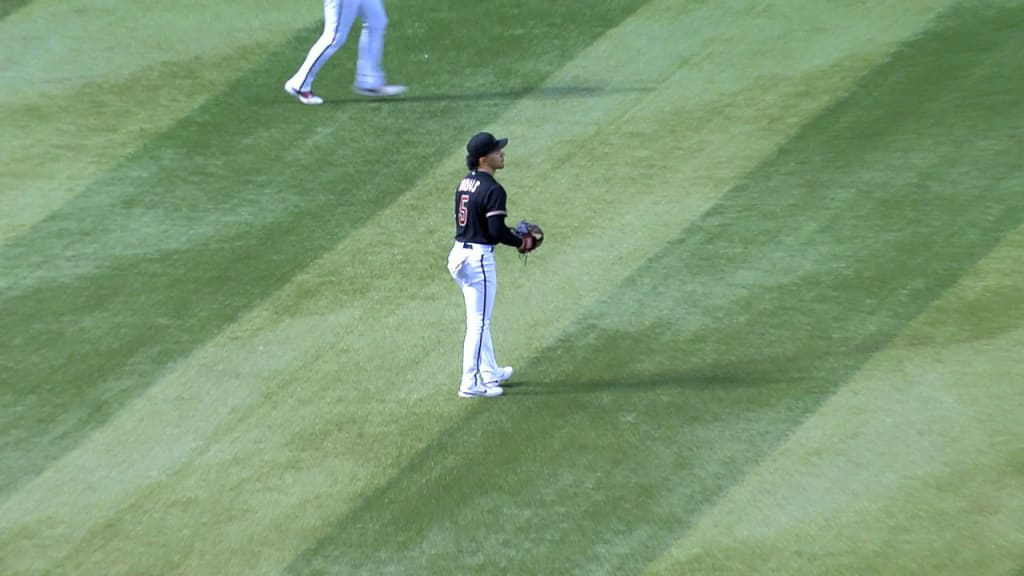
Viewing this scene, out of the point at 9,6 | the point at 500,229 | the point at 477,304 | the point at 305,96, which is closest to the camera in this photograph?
the point at 500,229

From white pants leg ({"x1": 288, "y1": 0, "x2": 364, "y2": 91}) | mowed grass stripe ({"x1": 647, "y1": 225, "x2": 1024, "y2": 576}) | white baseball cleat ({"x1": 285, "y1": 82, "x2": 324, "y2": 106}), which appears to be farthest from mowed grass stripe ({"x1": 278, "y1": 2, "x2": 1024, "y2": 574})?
white baseball cleat ({"x1": 285, "y1": 82, "x2": 324, "y2": 106})

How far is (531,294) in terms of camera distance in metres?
12.2

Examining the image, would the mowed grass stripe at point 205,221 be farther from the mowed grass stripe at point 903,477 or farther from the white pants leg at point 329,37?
the mowed grass stripe at point 903,477

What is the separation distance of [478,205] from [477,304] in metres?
0.73

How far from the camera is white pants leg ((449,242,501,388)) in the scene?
1064cm

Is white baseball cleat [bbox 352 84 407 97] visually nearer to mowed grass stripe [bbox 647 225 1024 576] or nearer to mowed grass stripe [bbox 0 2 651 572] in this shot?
mowed grass stripe [bbox 0 2 651 572]

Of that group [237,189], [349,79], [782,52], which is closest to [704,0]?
[782,52]

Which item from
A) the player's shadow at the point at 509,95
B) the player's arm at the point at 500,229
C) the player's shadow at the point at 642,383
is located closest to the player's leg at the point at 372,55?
the player's shadow at the point at 509,95

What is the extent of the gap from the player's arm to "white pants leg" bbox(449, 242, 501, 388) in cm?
20

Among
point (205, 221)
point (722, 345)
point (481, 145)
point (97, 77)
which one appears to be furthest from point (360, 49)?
point (722, 345)

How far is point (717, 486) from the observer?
9914 millimetres

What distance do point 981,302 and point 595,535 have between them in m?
3.78

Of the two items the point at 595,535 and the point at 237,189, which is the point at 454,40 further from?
the point at 595,535

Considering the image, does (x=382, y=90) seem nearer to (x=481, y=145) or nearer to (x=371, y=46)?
(x=371, y=46)
